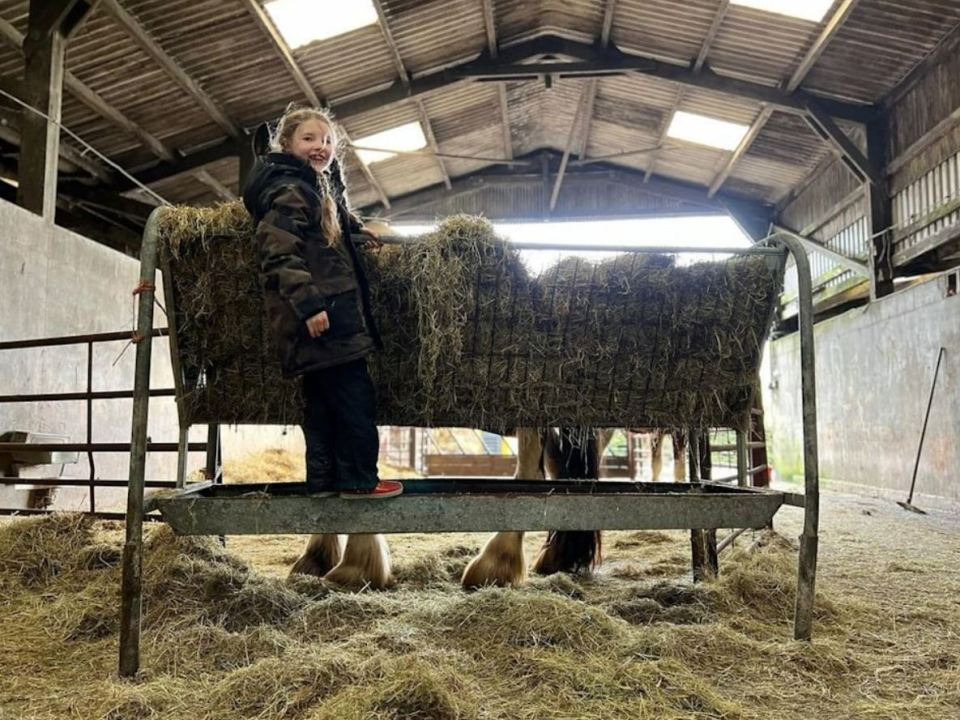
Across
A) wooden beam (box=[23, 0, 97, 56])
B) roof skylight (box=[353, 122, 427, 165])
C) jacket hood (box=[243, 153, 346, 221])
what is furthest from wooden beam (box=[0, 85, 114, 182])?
jacket hood (box=[243, 153, 346, 221])

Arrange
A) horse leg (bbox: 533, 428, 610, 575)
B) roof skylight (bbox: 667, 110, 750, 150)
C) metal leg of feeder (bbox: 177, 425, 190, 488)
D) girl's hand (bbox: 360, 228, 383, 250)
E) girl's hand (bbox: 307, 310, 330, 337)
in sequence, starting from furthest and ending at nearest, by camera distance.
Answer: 1. roof skylight (bbox: 667, 110, 750, 150)
2. horse leg (bbox: 533, 428, 610, 575)
3. metal leg of feeder (bbox: 177, 425, 190, 488)
4. girl's hand (bbox: 360, 228, 383, 250)
5. girl's hand (bbox: 307, 310, 330, 337)

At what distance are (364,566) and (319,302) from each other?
159 cm

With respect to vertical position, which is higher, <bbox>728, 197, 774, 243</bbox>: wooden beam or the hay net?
<bbox>728, 197, 774, 243</bbox>: wooden beam

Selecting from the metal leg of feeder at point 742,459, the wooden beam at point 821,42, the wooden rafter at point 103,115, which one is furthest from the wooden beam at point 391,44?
the metal leg of feeder at point 742,459

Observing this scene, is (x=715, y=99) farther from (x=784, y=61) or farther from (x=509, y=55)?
(x=509, y=55)

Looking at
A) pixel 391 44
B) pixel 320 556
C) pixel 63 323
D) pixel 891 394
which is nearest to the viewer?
pixel 320 556

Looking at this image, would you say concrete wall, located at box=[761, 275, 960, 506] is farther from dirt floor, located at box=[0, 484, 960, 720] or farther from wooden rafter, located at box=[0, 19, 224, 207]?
wooden rafter, located at box=[0, 19, 224, 207]

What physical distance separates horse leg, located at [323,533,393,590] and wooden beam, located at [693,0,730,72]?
7.01 m

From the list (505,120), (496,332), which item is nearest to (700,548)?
(496,332)

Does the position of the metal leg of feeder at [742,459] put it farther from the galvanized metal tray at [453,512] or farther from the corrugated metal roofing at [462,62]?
the corrugated metal roofing at [462,62]

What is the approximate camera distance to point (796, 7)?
23.4ft

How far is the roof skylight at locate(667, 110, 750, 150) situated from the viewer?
9953 millimetres

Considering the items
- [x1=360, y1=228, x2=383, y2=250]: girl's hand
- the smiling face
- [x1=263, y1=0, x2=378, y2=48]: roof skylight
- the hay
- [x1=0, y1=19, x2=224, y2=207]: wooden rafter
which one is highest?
[x1=263, y1=0, x2=378, y2=48]: roof skylight

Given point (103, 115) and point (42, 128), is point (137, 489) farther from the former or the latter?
point (103, 115)
